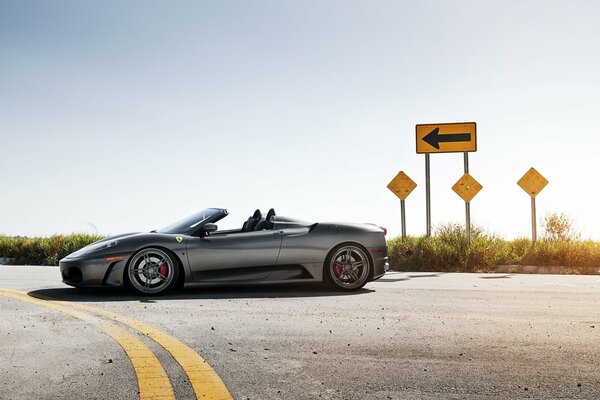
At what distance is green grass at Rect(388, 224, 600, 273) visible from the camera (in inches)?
671

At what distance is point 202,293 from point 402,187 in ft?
40.7

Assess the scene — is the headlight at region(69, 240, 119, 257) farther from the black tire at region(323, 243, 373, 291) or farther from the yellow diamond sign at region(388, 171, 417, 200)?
the yellow diamond sign at region(388, 171, 417, 200)

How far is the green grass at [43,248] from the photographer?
1998 cm

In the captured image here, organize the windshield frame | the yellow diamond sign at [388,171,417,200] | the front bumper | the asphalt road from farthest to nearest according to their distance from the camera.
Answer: the yellow diamond sign at [388,171,417,200]
the windshield frame
the front bumper
the asphalt road

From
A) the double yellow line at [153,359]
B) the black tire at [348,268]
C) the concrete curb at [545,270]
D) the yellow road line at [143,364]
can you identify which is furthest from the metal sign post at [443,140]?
the yellow road line at [143,364]

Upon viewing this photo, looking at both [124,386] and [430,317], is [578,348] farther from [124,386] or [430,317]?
[124,386]

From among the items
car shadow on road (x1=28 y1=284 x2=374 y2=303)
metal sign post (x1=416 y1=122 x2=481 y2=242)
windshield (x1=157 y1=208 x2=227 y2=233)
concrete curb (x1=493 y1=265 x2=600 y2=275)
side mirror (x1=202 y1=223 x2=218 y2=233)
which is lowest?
car shadow on road (x1=28 y1=284 x2=374 y2=303)

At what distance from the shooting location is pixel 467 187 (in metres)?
20.0

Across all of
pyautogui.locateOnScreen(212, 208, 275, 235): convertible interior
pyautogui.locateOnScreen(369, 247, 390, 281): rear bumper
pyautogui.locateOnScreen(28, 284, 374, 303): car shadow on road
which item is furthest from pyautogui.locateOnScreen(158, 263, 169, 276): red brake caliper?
pyautogui.locateOnScreen(369, 247, 390, 281): rear bumper

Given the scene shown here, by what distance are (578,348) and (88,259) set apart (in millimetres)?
5885

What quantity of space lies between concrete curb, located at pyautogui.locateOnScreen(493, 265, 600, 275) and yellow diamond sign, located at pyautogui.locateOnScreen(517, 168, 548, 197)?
3.32m

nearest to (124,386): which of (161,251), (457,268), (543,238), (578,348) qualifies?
(578,348)

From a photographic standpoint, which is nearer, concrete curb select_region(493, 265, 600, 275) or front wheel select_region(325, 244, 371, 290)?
front wheel select_region(325, 244, 371, 290)

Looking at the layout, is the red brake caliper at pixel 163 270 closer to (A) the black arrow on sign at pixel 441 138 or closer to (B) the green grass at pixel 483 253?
(B) the green grass at pixel 483 253
